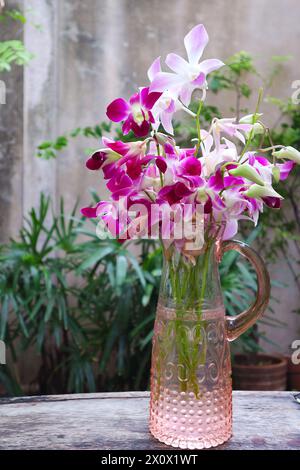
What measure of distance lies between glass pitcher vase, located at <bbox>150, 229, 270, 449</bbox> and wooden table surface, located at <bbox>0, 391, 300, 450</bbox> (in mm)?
57

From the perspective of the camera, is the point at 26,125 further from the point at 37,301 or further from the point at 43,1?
the point at 37,301

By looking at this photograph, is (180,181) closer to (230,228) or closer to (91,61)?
(230,228)

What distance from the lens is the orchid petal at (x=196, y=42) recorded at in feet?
2.96

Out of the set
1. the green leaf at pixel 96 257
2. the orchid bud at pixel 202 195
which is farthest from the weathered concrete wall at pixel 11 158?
the orchid bud at pixel 202 195

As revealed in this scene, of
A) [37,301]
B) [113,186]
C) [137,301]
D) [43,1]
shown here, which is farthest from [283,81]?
[113,186]

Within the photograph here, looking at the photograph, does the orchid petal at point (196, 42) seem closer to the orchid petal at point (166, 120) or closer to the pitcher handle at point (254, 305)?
the orchid petal at point (166, 120)

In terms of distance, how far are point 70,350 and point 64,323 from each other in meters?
0.20

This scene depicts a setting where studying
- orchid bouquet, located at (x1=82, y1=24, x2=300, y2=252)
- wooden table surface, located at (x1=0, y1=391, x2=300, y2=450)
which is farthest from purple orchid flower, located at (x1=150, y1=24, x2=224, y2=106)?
wooden table surface, located at (x1=0, y1=391, x2=300, y2=450)

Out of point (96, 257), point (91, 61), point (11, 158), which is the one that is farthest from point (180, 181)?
point (91, 61)

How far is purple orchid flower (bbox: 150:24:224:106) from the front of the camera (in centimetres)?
89

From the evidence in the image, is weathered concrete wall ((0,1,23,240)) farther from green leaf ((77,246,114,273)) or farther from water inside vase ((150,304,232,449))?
water inside vase ((150,304,232,449))

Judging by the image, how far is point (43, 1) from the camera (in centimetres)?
308

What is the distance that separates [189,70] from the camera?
90 cm

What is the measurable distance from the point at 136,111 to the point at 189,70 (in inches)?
4.1
